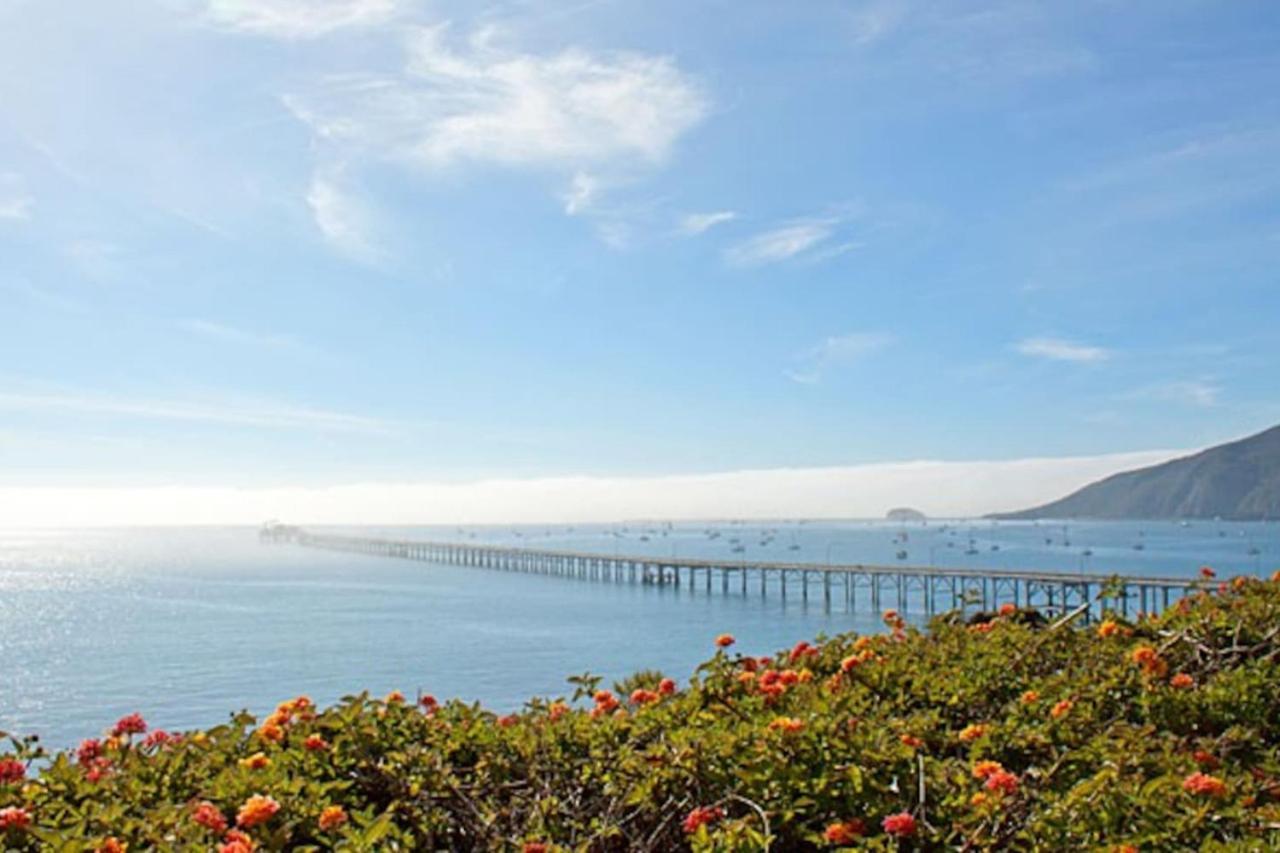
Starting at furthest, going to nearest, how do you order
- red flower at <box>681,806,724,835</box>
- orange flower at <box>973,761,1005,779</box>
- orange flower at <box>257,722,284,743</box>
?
1. orange flower at <box>257,722,284,743</box>
2. orange flower at <box>973,761,1005,779</box>
3. red flower at <box>681,806,724,835</box>

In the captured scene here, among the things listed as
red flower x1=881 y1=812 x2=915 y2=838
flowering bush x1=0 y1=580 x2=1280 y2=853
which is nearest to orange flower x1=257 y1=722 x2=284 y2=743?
flowering bush x1=0 y1=580 x2=1280 y2=853

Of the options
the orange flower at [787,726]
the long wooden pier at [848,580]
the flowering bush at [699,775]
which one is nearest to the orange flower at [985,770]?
the flowering bush at [699,775]

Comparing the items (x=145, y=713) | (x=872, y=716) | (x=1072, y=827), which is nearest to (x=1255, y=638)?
(x=872, y=716)

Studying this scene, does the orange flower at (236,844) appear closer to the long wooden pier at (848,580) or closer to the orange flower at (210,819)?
the orange flower at (210,819)

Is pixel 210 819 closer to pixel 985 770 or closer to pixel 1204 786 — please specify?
pixel 985 770

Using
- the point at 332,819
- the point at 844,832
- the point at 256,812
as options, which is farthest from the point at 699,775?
the point at 256,812

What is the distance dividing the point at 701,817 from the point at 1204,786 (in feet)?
3.33

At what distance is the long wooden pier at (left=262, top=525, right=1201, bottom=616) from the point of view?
36.9m

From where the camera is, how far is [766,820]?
6.59 feet

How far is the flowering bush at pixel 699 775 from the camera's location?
190 cm

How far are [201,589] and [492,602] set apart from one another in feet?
106

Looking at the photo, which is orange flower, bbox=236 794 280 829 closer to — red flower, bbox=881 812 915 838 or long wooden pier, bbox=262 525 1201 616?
red flower, bbox=881 812 915 838

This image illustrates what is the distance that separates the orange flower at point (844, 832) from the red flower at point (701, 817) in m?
0.23

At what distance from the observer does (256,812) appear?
1796mm
